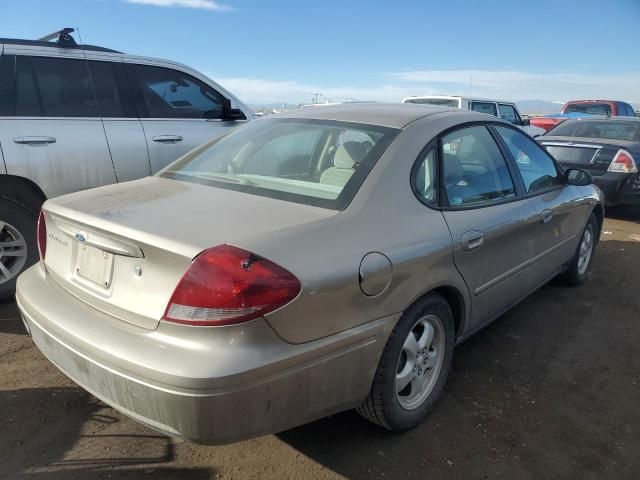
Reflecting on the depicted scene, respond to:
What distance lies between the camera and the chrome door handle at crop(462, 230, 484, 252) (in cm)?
269

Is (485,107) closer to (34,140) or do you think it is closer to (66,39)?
(66,39)

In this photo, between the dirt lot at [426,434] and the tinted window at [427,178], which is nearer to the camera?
the dirt lot at [426,434]

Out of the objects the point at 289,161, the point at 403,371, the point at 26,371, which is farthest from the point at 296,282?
the point at 26,371

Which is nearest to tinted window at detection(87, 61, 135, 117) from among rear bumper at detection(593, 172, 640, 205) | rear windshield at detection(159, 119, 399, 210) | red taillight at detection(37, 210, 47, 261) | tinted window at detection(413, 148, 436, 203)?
rear windshield at detection(159, 119, 399, 210)

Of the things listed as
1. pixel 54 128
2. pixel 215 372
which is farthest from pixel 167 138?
pixel 215 372

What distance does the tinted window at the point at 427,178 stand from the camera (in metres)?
2.54

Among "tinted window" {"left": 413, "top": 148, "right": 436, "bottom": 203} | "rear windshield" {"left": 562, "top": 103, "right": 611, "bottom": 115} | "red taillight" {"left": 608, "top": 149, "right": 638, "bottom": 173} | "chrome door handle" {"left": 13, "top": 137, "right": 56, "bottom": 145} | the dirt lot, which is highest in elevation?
"rear windshield" {"left": 562, "top": 103, "right": 611, "bottom": 115}

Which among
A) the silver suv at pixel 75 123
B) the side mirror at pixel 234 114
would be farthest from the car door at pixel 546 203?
the silver suv at pixel 75 123

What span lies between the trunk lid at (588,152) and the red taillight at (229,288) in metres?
6.82

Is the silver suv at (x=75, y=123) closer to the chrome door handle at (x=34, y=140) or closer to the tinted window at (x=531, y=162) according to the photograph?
the chrome door handle at (x=34, y=140)

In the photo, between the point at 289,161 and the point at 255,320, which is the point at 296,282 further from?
the point at 289,161

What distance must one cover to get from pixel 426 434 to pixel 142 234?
1.68 meters

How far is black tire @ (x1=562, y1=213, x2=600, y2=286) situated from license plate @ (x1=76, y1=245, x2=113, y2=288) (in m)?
3.89

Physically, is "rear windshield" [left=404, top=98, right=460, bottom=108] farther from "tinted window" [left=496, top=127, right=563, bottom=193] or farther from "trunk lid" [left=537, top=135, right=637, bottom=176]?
"tinted window" [left=496, top=127, right=563, bottom=193]
